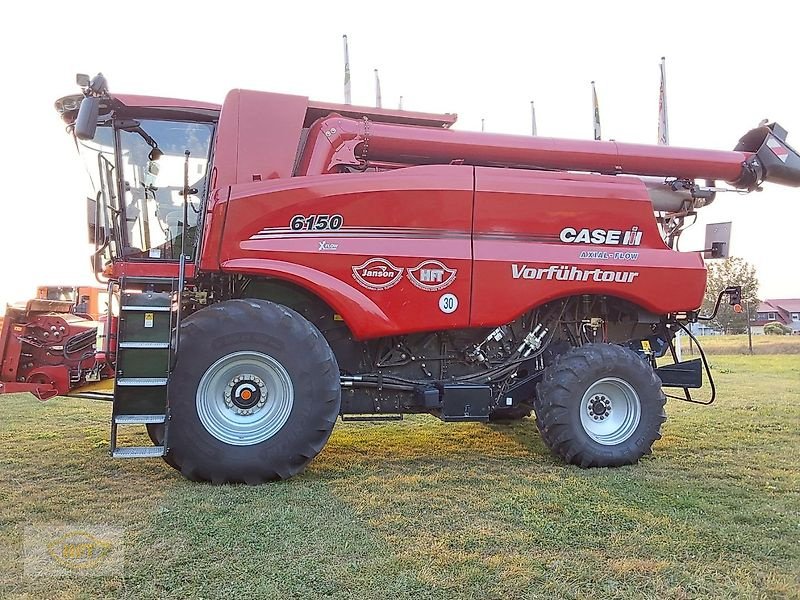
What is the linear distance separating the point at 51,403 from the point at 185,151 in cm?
603

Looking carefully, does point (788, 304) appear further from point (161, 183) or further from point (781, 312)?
point (161, 183)

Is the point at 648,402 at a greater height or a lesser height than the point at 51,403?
greater

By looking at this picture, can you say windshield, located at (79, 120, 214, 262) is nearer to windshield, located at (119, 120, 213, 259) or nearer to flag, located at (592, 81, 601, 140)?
windshield, located at (119, 120, 213, 259)

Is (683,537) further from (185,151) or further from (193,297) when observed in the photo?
(185,151)

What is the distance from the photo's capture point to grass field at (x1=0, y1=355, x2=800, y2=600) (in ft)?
10.7

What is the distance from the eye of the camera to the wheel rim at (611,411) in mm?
5977

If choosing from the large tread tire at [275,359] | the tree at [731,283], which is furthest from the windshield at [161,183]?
the tree at [731,283]

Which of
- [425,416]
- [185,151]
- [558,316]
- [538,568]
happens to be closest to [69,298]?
[185,151]

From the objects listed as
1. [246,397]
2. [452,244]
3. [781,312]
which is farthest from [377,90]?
[781,312]

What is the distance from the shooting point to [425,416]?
8852 millimetres

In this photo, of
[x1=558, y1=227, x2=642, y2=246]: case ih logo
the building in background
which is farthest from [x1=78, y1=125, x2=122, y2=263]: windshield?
the building in background

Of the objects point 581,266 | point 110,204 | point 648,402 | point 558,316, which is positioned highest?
point 110,204

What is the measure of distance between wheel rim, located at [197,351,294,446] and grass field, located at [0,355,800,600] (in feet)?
1.51

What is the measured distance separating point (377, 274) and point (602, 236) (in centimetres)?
217
